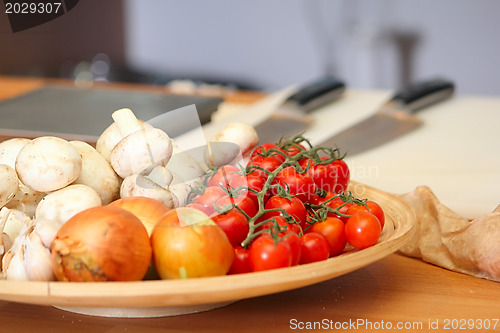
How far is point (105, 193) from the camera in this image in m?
0.82

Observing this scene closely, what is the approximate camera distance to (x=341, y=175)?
2.80 ft

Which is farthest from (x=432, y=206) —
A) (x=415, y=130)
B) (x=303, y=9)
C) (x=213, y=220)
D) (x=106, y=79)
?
(x=106, y=79)

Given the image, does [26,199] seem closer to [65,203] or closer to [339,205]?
[65,203]

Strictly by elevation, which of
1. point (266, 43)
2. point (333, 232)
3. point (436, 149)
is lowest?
point (266, 43)

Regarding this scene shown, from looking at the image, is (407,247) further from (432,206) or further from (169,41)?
(169,41)

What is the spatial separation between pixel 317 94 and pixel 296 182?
960 millimetres

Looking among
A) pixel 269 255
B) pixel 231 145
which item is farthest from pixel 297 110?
pixel 269 255

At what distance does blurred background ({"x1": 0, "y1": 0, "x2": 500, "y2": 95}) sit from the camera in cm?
321

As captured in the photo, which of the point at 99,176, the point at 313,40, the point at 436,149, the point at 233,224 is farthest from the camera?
the point at 313,40

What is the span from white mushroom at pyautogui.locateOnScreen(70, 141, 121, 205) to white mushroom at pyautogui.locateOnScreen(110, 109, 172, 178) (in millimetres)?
18

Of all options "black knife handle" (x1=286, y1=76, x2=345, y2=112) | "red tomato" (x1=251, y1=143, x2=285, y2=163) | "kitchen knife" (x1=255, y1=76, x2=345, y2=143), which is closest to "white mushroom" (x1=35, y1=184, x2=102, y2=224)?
"red tomato" (x1=251, y1=143, x2=285, y2=163)

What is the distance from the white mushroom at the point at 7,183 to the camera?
2.47 feet

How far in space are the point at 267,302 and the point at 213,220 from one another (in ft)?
0.43

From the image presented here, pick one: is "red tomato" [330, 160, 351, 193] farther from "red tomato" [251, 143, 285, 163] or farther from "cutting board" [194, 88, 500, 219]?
"cutting board" [194, 88, 500, 219]
